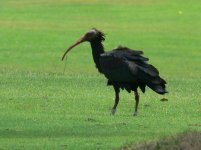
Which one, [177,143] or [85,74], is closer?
[177,143]

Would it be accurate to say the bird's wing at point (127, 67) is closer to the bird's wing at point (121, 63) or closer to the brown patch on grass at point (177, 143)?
the bird's wing at point (121, 63)

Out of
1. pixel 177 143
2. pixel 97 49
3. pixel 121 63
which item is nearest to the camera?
pixel 177 143

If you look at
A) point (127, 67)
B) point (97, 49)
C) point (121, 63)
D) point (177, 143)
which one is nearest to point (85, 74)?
point (97, 49)

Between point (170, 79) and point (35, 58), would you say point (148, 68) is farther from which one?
point (35, 58)

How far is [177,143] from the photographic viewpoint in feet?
35.9

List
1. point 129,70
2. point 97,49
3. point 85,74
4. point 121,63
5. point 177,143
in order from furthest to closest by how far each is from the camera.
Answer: point 85,74 → point 97,49 → point 121,63 → point 129,70 → point 177,143

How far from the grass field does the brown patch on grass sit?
878mm

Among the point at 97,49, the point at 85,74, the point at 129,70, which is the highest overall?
the point at 97,49

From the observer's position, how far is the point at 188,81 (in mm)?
24422

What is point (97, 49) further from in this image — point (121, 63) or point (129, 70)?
point (129, 70)

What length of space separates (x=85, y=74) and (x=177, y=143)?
16.0 metres

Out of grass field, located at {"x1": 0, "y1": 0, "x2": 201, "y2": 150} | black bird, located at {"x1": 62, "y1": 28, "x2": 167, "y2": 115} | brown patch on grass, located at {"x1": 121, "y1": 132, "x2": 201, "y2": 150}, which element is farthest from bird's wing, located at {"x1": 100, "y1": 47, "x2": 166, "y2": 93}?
brown patch on grass, located at {"x1": 121, "y1": 132, "x2": 201, "y2": 150}

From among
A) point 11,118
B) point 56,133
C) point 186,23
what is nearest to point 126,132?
point 56,133

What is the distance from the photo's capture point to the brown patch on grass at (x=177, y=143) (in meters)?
10.7
